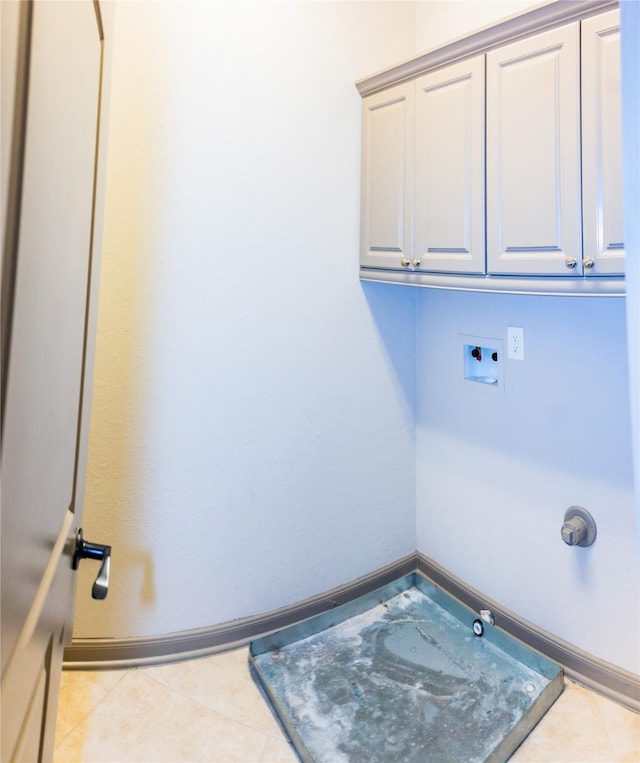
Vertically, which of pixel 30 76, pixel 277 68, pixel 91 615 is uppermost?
pixel 277 68

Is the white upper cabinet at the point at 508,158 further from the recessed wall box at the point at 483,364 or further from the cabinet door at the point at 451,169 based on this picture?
the recessed wall box at the point at 483,364

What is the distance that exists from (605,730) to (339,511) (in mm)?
1079

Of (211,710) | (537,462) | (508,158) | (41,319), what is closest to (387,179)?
(508,158)

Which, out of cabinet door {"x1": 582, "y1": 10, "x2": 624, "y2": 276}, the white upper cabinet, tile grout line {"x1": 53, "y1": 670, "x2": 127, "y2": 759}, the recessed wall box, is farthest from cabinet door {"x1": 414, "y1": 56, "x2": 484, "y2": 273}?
tile grout line {"x1": 53, "y1": 670, "x2": 127, "y2": 759}

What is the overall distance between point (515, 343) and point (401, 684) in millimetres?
1224

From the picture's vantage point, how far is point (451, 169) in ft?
5.26

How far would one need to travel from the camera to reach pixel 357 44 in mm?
1922

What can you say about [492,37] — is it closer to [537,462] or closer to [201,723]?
[537,462]

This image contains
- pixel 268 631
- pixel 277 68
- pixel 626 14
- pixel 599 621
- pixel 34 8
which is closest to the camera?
pixel 34 8

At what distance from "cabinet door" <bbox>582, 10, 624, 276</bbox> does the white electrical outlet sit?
1.67 feet

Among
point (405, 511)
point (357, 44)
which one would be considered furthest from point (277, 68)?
point (405, 511)

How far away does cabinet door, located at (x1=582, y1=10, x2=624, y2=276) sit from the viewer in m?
1.22

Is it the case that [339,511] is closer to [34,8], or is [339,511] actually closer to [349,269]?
[349,269]

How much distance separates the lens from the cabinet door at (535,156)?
1301mm
